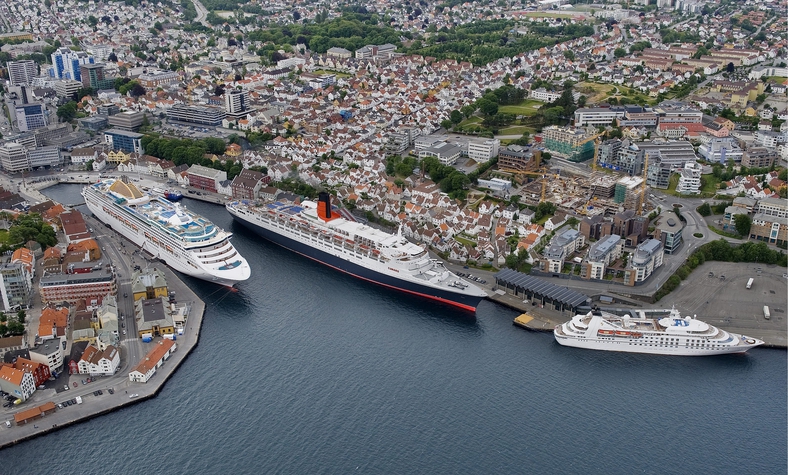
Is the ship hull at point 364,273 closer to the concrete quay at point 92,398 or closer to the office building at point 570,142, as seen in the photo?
the concrete quay at point 92,398

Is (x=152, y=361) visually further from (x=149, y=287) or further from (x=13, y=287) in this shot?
(x=13, y=287)

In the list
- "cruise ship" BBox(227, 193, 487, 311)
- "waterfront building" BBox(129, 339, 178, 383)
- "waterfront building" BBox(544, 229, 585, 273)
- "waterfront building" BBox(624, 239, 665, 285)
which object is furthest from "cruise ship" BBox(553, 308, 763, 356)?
"waterfront building" BBox(129, 339, 178, 383)

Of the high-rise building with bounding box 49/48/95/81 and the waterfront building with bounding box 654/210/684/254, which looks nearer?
the waterfront building with bounding box 654/210/684/254

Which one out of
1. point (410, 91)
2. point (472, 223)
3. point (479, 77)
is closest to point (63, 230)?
point (472, 223)

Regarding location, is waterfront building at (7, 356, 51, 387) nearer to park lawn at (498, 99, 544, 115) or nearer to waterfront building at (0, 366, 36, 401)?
waterfront building at (0, 366, 36, 401)

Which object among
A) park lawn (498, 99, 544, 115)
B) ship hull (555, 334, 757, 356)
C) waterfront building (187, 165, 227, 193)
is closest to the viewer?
ship hull (555, 334, 757, 356)
